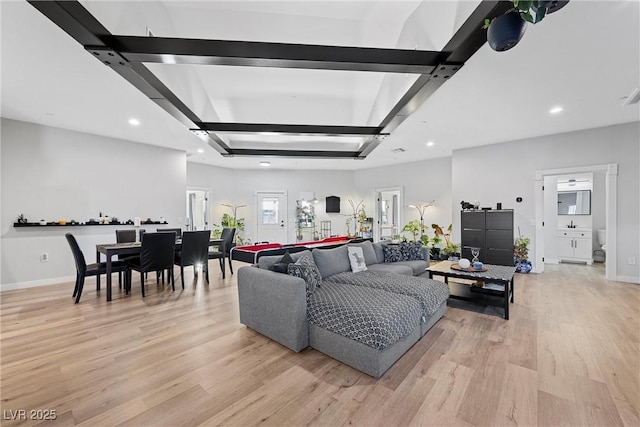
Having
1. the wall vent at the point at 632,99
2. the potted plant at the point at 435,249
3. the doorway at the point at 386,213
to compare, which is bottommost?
the potted plant at the point at 435,249

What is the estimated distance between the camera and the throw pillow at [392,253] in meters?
4.67

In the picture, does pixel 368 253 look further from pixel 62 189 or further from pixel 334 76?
pixel 62 189

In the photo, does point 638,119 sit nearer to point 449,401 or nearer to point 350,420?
point 449,401

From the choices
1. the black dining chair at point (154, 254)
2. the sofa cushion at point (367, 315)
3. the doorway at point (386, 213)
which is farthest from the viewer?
the doorway at point (386, 213)

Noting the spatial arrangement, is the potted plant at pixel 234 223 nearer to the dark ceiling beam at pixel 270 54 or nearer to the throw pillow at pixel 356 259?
the throw pillow at pixel 356 259

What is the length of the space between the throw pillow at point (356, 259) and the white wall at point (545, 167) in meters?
3.99

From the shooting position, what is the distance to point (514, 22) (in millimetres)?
1399

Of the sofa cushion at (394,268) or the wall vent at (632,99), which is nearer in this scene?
the wall vent at (632,99)

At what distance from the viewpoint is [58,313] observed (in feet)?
11.4

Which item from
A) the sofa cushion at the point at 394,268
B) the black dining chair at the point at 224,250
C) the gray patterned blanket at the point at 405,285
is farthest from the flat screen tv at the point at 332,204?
the gray patterned blanket at the point at 405,285

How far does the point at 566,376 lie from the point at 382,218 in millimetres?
7417

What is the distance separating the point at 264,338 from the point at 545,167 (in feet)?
21.4

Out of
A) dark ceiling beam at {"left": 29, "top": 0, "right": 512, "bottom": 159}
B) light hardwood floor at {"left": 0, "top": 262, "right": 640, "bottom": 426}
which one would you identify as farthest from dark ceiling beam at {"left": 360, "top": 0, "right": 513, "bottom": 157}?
light hardwood floor at {"left": 0, "top": 262, "right": 640, "bottom": 426}

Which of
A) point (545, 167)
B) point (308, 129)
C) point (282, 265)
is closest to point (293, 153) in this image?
point (308, 129)
